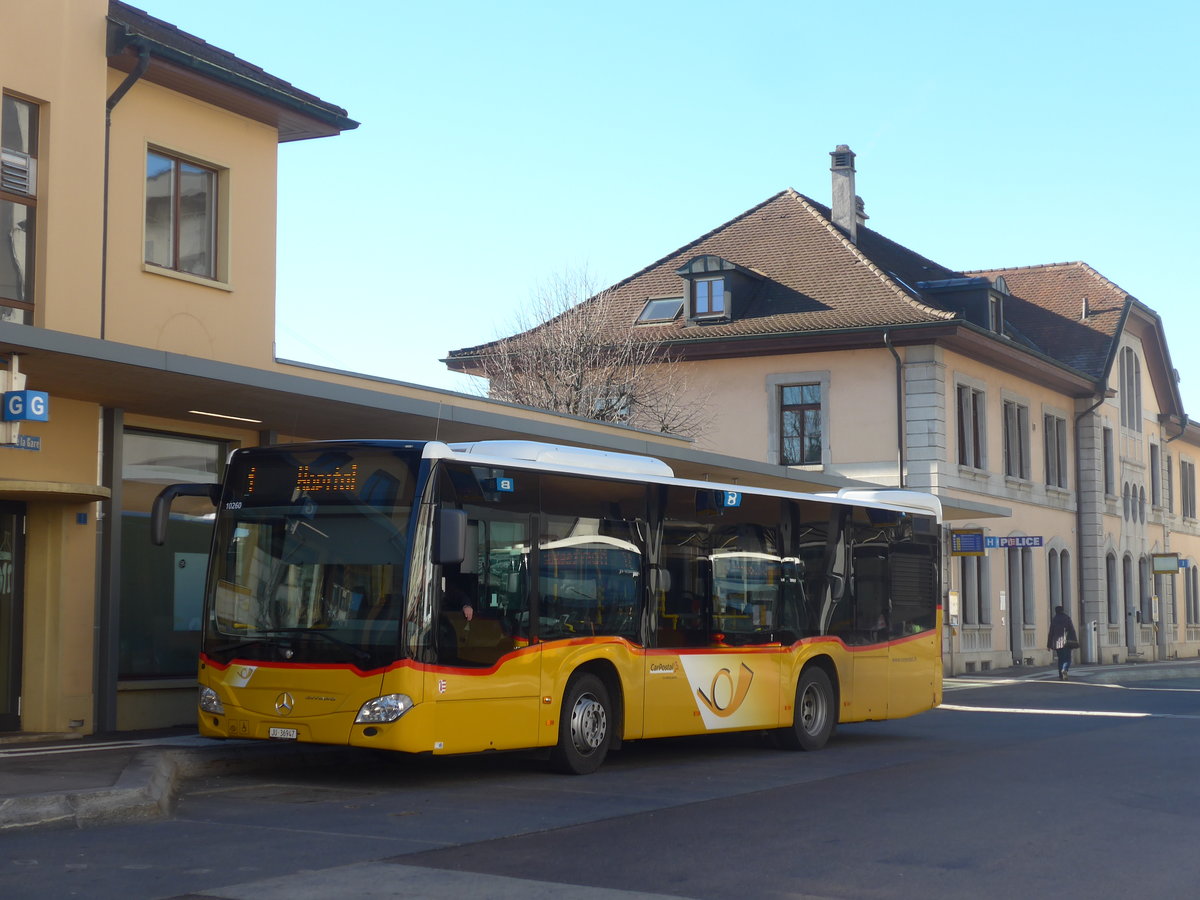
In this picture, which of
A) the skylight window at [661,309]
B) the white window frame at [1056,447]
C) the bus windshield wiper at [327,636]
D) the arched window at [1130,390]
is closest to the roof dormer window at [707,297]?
the skylight window at [661,309]

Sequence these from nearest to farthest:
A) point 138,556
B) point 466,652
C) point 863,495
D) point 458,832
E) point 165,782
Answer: point 458,832 < point 165,782 < point 466,652 < point 138,556 < point 863,495

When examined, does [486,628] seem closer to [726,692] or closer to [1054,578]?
[726,692]

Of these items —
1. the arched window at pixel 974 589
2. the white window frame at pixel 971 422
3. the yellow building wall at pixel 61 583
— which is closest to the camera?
the yellow building wall at pixel 61 583

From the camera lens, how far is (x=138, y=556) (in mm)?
16750

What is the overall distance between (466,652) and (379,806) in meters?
1.51

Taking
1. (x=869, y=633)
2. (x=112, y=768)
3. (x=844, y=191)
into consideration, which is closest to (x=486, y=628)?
(x=112, y=768)

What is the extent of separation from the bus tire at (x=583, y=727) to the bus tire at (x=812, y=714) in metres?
3.31

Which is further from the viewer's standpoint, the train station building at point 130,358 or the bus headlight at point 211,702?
the train station building at point 130,358

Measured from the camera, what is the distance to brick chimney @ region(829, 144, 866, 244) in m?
41.3

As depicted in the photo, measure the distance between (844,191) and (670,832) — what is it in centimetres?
3328

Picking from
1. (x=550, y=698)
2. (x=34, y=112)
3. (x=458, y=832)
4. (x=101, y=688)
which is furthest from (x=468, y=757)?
(x=34, y=112)

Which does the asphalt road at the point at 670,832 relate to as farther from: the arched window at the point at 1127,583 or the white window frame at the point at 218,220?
the arched window at the point at 1127,583

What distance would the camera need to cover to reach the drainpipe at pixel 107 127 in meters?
16.3

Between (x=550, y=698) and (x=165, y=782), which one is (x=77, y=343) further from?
(x=550, y=698)
